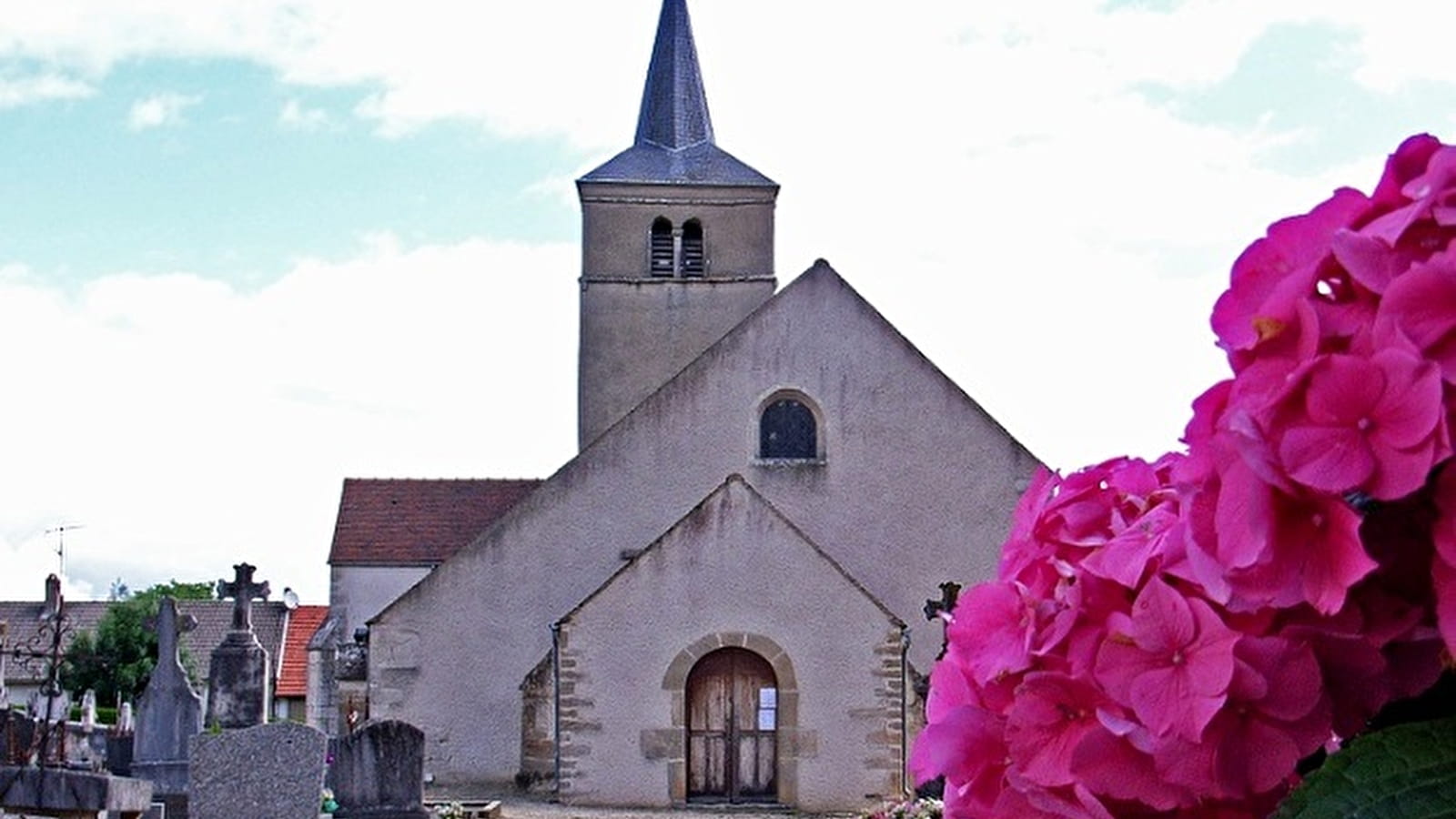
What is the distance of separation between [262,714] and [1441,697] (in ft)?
51.4

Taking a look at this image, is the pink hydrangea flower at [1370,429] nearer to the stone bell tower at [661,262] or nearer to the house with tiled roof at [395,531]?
the house with tiled roof at [395,531]

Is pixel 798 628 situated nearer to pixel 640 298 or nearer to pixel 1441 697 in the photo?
pixel 640 298

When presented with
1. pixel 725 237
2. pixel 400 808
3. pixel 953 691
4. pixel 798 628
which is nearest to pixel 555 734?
pixel 798 628

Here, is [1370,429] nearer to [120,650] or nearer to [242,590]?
[242,590]

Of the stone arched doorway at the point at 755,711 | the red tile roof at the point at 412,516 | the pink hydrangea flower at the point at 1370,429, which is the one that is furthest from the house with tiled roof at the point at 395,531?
the pink hydrangea flower at the point at 1370,429

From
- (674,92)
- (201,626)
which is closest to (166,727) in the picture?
(674,92)

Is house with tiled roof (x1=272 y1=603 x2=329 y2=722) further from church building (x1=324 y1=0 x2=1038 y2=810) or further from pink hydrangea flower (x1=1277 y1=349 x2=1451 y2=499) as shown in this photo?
pink hydrangea flower (x1=1277 y1=349 x2=1451 y2=499)

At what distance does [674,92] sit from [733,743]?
1856 centimetres

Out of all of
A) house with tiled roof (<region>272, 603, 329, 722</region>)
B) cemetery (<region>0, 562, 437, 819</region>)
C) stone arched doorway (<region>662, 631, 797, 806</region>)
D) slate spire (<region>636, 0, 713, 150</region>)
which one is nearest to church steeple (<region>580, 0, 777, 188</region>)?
slate spire (<region>636, 0, 713, 150</region>)

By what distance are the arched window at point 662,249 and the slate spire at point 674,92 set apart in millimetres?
2618

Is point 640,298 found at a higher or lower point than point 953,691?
higher

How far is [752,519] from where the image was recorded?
1955 centimetres

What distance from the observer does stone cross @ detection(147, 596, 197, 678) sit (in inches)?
643

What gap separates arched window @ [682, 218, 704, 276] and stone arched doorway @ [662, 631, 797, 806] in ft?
41.5
